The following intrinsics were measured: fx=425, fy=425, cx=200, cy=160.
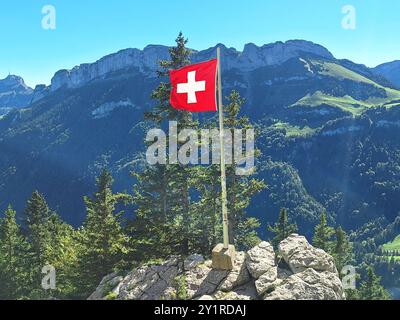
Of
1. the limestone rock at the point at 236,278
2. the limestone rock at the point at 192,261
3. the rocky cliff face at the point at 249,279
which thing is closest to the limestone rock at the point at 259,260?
the rocky cliff face at the point at 249,279

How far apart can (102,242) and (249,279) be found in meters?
14.0

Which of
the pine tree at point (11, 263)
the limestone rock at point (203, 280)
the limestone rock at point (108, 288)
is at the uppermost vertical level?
the limestone rock at point (203, 280)

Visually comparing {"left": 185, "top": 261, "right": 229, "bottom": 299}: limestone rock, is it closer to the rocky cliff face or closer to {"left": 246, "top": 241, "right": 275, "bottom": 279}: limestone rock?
the rocky cliff face

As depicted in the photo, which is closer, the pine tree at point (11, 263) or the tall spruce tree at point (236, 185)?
the tall spruce tree at point (236, 185)

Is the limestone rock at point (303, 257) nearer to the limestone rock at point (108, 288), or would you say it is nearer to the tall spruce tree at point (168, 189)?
the tall spruce tree at point (168, 189)

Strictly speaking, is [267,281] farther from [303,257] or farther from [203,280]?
[203,280]

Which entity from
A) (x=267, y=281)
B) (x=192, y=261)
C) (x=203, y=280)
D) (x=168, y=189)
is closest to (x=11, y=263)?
(x=168, y=189)

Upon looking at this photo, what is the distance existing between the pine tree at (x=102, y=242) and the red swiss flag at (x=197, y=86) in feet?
38.1

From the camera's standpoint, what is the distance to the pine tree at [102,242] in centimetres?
2938

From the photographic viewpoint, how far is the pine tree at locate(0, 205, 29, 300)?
44769 mm

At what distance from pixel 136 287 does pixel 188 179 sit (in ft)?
40.4

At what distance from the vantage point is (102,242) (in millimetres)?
30672
